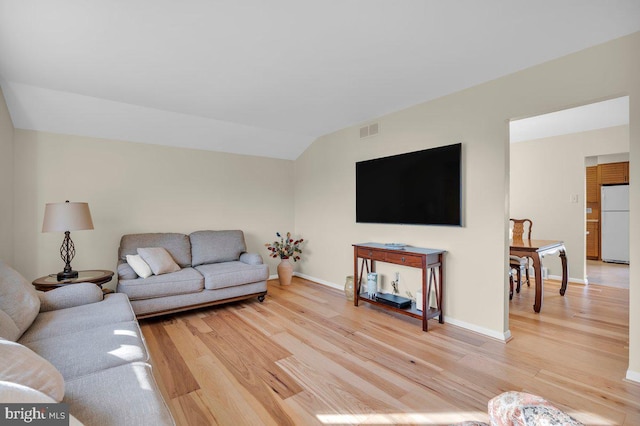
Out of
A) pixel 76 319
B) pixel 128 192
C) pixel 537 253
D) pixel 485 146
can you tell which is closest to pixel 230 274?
pixel 76 319

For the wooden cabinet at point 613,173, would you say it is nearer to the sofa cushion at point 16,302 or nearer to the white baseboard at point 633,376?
the white baseboard at point 633,376

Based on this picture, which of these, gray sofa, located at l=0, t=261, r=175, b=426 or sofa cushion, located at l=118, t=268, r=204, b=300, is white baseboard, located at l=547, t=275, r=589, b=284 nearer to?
sofa cushion, located at l=118, t=268, r=204, b=300

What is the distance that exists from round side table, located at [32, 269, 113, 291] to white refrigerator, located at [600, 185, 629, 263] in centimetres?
862

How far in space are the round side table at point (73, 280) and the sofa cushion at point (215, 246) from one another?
1041 millimetres

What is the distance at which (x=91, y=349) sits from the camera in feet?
5.21

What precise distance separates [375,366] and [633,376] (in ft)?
5.67

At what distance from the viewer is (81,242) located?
11.3 ft

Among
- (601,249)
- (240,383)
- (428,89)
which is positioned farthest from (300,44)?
(601,249)

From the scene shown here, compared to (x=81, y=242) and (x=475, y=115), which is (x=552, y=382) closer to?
(x=475, y=115)

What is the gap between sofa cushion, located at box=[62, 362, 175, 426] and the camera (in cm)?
105

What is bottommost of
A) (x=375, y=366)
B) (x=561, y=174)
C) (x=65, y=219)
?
(x=375, y=366)

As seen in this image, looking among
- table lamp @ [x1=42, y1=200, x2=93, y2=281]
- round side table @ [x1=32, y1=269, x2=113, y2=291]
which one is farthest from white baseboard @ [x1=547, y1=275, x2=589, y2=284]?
table lamp @ [x1=42, y1=200, x2=93, y2=281]

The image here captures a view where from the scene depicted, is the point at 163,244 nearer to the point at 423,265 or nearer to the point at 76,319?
the point at 76,319

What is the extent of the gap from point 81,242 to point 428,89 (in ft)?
13.9
